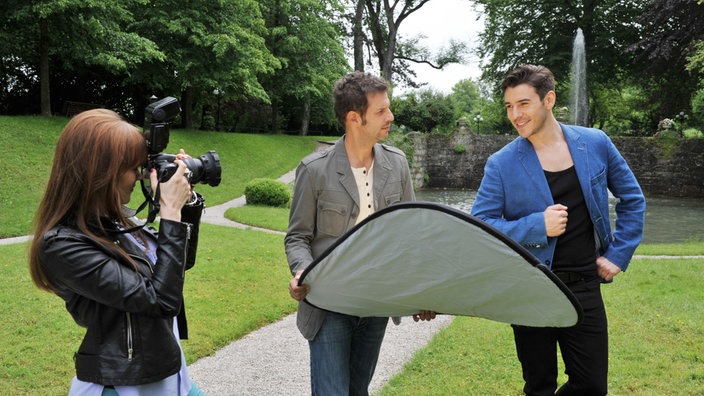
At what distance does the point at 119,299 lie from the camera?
5.97 ft

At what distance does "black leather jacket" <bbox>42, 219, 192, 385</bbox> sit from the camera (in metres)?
1.81

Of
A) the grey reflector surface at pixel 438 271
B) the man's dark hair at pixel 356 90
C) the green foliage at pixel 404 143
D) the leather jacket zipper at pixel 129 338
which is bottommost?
the green foliage at pixel 404 143

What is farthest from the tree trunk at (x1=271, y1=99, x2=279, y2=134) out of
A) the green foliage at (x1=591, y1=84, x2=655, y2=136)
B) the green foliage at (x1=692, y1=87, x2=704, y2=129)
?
the green foliage at (x1=692, y1=87, x2=704, y2=129)

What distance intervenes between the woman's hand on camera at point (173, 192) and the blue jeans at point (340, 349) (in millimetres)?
905

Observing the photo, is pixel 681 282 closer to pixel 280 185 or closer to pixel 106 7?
pixel 280 185

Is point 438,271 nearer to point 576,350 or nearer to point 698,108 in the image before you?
point 576,350

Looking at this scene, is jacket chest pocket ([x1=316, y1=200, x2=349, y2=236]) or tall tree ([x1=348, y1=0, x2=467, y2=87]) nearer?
jacket chest pocket ([x1=316, y1=200, x2=349, y2=236])

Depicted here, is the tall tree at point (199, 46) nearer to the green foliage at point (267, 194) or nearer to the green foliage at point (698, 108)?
the green foliage at point (267, 194)

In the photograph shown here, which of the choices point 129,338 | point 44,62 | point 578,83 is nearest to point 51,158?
point 44,62

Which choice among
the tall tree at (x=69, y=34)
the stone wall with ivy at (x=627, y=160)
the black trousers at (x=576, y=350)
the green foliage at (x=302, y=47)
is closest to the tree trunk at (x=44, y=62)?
the tall tree at (x=69, y=34)

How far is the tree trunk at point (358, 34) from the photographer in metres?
33.7

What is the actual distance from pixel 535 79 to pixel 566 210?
0.63m

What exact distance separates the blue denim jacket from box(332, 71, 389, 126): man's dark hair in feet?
2.38

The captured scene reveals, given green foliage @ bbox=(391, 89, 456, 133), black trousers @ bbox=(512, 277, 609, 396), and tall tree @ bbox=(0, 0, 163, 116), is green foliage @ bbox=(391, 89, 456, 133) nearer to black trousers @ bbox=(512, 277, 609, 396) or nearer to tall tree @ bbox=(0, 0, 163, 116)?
tall tree @ bbox=(0, 0, 163, 116)
